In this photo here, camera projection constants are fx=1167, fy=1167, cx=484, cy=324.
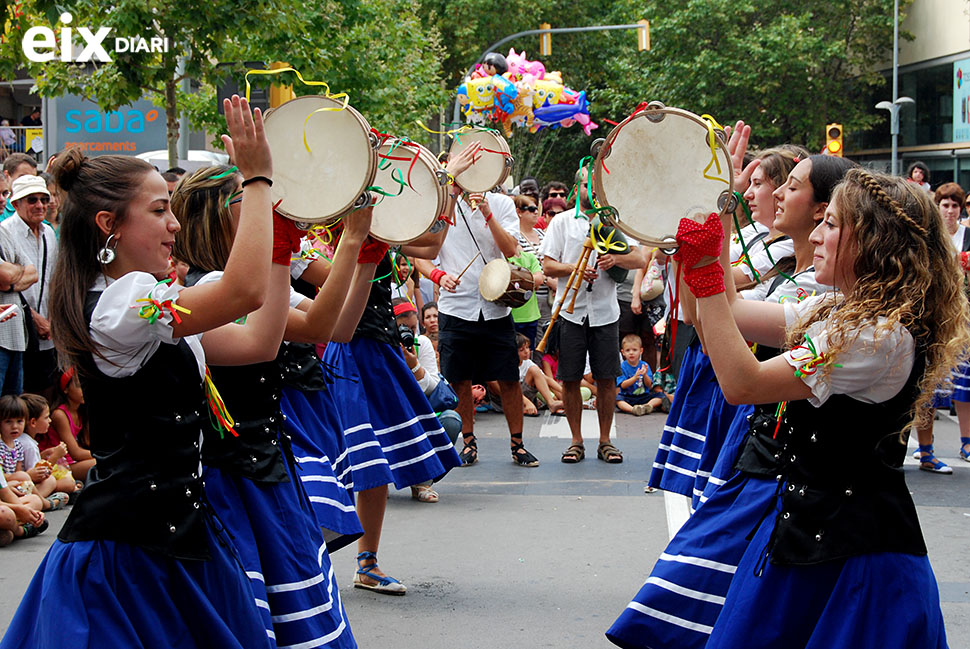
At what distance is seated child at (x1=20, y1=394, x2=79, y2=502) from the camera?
6770 mm

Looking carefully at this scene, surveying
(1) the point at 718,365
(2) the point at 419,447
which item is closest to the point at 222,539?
(1) the point at 718,365

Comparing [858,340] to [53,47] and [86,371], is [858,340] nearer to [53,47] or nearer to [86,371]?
[86,371]

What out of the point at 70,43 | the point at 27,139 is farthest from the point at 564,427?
the point at 27,139

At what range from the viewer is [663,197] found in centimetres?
304

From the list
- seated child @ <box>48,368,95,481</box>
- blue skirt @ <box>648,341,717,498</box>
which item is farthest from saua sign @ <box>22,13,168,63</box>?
blue skirt @ <box>648,341,717,498</box>

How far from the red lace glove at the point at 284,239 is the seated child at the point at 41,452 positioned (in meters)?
4.18

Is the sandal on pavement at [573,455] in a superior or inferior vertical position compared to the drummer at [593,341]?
inferior

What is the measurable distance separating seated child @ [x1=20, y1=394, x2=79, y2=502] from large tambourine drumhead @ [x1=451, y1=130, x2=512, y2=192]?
2827mm

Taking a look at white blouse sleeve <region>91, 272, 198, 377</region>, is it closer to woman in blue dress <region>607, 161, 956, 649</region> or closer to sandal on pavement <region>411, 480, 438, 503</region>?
woman in blue dress <region>607, 161, 956, 649</region>

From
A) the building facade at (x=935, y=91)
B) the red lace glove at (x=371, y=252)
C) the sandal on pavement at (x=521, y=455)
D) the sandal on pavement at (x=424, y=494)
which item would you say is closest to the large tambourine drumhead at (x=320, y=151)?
the red lace glove at (x=371, y=252)

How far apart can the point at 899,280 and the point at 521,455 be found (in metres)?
5.65

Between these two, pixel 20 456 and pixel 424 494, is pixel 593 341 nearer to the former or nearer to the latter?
pixel 424 494

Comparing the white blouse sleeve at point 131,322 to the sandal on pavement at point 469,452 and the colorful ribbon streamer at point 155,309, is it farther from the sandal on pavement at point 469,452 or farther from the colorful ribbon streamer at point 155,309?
the sandal on pavement at point 469,452

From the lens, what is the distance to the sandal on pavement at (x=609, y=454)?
8.23 m
